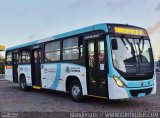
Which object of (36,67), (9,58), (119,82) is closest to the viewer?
(119,82)

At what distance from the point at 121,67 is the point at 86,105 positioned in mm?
2095

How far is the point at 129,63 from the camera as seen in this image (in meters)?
10.7

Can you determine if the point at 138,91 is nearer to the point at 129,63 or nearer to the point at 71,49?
the point at 129,63

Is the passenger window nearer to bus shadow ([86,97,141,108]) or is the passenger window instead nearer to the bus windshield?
bus shadow ([86,97,141,108])

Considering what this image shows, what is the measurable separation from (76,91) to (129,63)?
2.77 m

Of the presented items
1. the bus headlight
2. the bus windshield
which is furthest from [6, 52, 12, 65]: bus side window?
the bus headlight

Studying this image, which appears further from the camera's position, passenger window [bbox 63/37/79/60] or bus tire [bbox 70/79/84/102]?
passenger window [bbox 63/37/79/60]

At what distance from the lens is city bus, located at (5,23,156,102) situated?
10.5 m

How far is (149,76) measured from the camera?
11.2 meters

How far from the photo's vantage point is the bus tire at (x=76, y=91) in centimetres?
1214

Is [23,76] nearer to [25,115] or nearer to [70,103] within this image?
[70,103]

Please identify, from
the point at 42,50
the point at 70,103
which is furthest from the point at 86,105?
the point at 42,50

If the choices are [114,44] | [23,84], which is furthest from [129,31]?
[23,84]

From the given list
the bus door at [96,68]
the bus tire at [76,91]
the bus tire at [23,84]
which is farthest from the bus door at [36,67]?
the bus door at [96,68]
